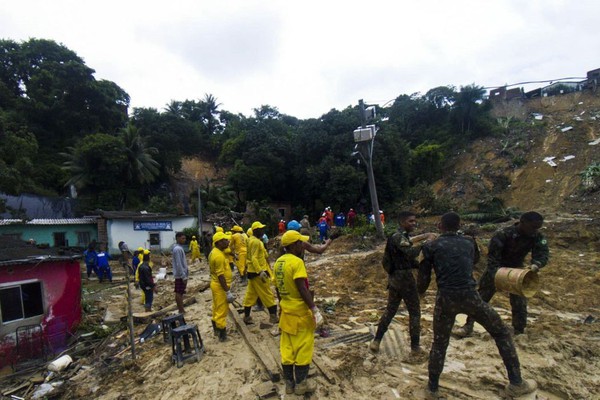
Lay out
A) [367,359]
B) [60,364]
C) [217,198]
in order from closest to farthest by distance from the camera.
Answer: [367,359] → [60,364] → [217,198]

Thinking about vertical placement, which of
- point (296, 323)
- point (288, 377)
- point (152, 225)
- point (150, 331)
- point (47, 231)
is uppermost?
point (47, 231)

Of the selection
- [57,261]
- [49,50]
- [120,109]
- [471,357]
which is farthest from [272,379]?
[49,50]

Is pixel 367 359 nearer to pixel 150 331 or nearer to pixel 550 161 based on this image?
pixel 150 331

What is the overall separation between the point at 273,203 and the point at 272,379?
91.7 ft

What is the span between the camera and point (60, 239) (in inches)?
839

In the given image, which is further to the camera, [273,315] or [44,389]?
[273,315]

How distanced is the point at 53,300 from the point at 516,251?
30.8ft

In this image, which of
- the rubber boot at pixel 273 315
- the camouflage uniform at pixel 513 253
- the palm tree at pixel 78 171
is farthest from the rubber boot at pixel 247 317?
the palm tree at pixel 78 171

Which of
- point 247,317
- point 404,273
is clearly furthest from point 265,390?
point 247,317

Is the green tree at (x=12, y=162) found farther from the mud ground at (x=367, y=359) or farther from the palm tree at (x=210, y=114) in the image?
the palm tree at (x=210, y=114)

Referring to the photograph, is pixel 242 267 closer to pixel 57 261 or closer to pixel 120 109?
pixel 57 261

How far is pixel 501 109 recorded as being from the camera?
125 ft

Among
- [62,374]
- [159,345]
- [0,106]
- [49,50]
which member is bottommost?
[62,374]

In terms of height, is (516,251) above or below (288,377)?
above
